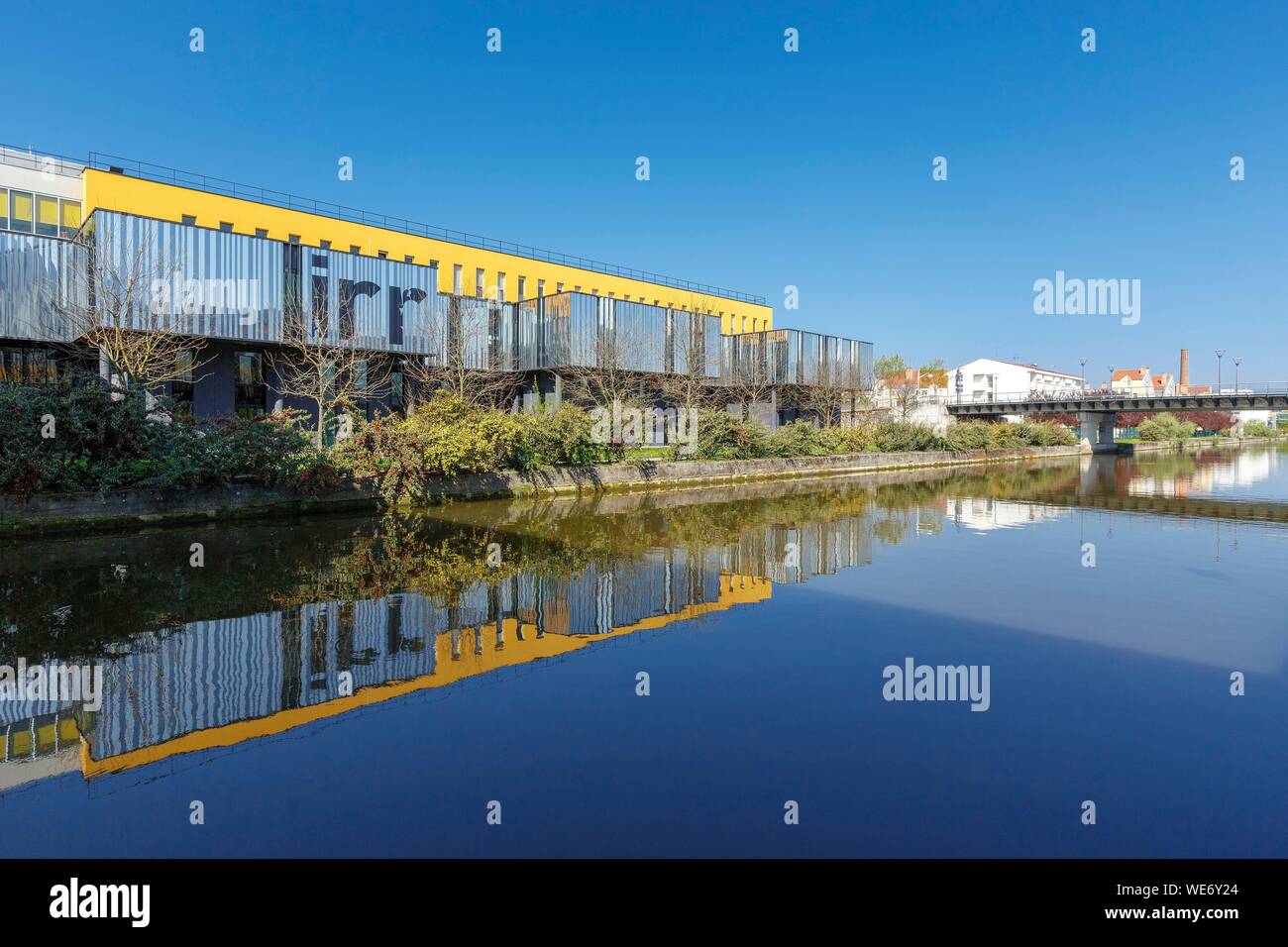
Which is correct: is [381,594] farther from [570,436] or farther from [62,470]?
[570,436]

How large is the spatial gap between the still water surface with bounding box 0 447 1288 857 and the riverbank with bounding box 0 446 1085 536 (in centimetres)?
191

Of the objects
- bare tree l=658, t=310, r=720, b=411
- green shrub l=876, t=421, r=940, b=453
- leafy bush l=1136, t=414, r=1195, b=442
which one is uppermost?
bare tree l=658, t=310, r=720, b=411

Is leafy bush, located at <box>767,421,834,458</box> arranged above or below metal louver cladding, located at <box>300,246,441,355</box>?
below

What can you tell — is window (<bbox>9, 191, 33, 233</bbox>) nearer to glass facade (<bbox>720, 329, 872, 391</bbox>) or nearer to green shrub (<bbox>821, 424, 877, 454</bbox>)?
glass facade (<bbox>720, 329, 872, 391</bbox>)

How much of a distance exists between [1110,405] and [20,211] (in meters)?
70.3

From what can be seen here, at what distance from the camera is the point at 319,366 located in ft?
81.5

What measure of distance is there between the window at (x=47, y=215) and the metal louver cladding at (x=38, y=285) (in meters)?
7.02

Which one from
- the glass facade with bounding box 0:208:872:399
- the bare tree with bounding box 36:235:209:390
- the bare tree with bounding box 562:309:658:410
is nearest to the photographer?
the bare tree with bounding box 36:235:209:390

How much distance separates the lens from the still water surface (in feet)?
14.1

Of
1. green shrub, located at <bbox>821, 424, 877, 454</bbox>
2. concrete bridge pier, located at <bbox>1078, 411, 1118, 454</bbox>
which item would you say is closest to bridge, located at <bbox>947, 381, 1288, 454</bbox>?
concrete bridge pier, located at <bbox>1078, 411, 1118, 454</bbox>

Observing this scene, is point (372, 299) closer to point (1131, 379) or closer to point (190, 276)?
point (190, 276)

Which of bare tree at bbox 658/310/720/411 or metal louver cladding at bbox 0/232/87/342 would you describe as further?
bare tree at bbox 658/310/720/411
